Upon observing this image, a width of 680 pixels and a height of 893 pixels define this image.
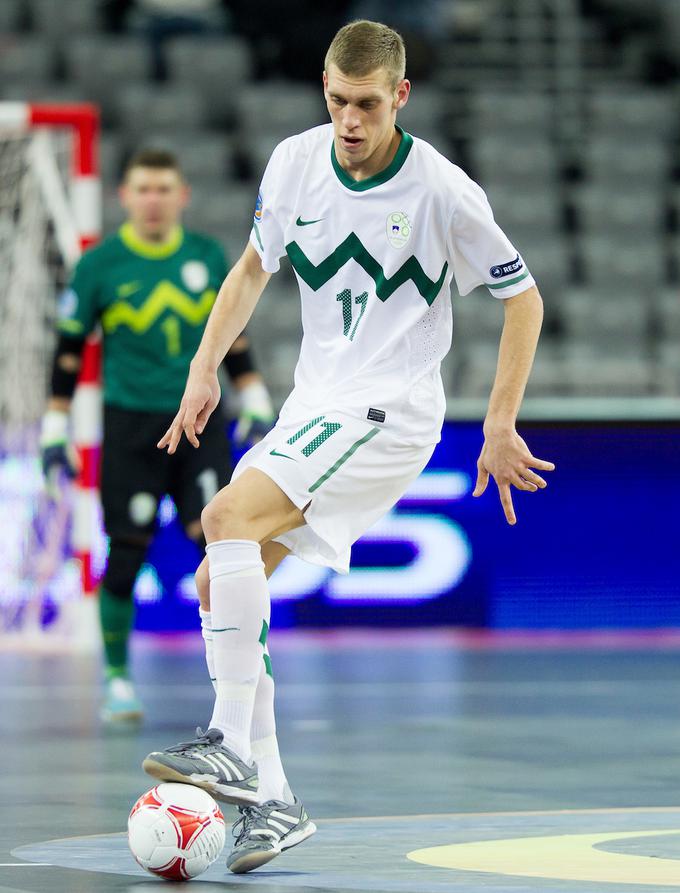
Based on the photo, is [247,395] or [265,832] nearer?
[265,832]

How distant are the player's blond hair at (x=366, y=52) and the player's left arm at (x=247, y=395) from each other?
10.5 feet

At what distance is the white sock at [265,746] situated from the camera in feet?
15.0

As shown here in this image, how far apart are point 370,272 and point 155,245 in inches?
134

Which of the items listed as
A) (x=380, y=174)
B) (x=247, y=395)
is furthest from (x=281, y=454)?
(x=247, y=395)

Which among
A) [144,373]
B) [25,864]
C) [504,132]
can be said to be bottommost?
[25,864]

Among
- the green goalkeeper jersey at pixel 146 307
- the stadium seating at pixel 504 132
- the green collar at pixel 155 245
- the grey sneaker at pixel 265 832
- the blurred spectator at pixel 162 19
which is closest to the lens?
the grey sneaker at pixel 265 832

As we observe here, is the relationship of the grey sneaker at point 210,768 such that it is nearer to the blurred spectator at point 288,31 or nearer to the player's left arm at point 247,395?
the player's left arm at point 247,395

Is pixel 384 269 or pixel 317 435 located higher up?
pixel 384 269

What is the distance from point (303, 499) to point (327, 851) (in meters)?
0.86

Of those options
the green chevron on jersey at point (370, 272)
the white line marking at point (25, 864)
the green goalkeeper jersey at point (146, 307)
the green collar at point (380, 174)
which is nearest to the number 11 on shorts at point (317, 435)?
the green chevron on jersey at point (370, 272)

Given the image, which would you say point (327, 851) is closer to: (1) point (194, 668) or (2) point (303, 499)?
(2) point (303, 499)

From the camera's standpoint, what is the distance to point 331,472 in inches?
181

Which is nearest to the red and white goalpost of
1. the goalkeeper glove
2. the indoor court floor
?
the indoor court floor

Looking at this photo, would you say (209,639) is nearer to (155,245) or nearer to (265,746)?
(265,746)
